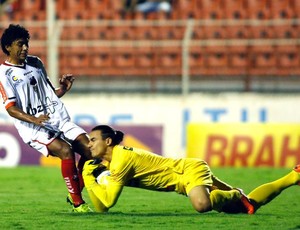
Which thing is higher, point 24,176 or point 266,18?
point 266,18

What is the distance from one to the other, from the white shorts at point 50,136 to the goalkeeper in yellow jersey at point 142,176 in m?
0.61

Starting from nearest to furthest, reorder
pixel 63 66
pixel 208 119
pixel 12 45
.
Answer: pixel 12 45
pixel 208 119
pixel 63 66

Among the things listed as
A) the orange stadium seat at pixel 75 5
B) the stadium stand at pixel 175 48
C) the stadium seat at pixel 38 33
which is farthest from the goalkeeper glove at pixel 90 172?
the orange stadium seat at pixel 75 5

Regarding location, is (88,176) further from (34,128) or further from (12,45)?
(12,45)

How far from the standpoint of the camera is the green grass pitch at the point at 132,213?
322 inches

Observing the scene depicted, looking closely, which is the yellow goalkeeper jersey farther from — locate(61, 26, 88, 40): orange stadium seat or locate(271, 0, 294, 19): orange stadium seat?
locate(271, 0, 294, 19): orange stadium seat

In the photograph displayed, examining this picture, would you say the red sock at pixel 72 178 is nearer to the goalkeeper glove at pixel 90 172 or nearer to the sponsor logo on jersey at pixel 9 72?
the goalkeeper glove at pixel 90 172

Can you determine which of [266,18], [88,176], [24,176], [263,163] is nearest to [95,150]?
[88,176]

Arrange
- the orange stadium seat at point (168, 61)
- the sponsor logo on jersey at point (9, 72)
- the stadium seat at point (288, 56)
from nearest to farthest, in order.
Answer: the sponsor logo on jersey at point (9, 72)
the stadium seat at point (288, 56)
the orange stadium seat at point (168, 61)

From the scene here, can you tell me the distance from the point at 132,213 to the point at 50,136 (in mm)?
1149

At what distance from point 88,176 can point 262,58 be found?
10.9 m

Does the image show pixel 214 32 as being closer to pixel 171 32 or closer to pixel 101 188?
pixel 171 32

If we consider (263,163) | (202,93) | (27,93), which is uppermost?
(27,93)

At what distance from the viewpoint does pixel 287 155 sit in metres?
17.4
